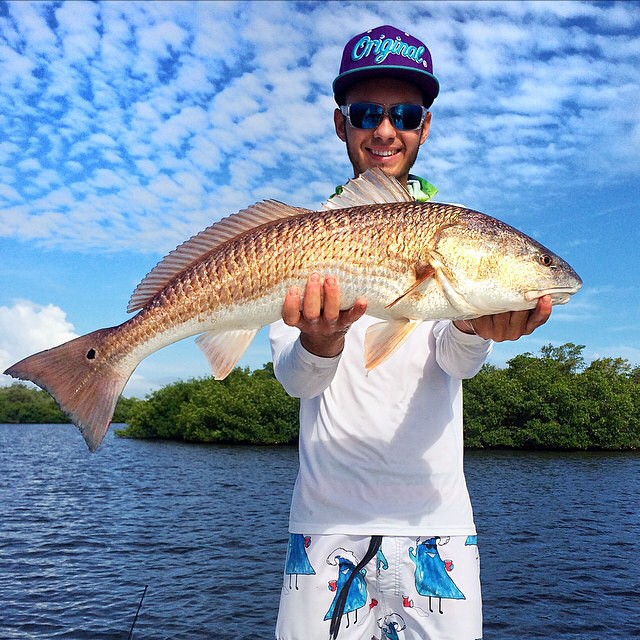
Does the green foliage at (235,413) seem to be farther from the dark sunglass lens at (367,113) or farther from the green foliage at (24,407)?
the green foliage at (24,407)

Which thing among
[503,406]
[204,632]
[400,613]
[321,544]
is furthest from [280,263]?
[503,406]

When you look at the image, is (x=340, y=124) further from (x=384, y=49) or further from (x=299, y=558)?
(x=299, y=558)

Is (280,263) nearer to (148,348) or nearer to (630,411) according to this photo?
(148,348)

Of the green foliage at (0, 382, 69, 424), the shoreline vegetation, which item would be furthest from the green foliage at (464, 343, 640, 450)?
the green foliage at (0, 382, 69, 424)

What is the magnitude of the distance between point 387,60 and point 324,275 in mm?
1520

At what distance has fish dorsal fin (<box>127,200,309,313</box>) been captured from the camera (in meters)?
3.21

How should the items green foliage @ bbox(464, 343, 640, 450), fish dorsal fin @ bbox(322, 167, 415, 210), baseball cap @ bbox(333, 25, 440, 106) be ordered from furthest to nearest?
1. green foliage @ bbox(464, 343, 640, 450)
2. baseball cap @ bbox(333, 25, 440, 106)
3. fish dorsal fin @ bbox(322, 167, 415, 210)

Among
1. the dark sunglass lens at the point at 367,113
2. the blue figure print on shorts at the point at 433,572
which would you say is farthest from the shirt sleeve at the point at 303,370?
the dark sunglass lens at the point at 367,113

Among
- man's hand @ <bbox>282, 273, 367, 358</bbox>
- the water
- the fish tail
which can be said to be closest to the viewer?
man's hand @ <bbox>282, 273, 367, 358</bbox>

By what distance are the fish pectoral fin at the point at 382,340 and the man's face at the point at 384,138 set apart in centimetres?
110

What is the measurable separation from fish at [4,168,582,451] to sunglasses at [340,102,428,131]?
2.11ft

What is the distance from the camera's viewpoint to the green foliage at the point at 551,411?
5528cm

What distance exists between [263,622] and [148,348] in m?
11.9

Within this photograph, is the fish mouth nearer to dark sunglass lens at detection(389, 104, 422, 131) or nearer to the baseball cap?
dark sunglass lens at detection(389, 104, 422, 131)
